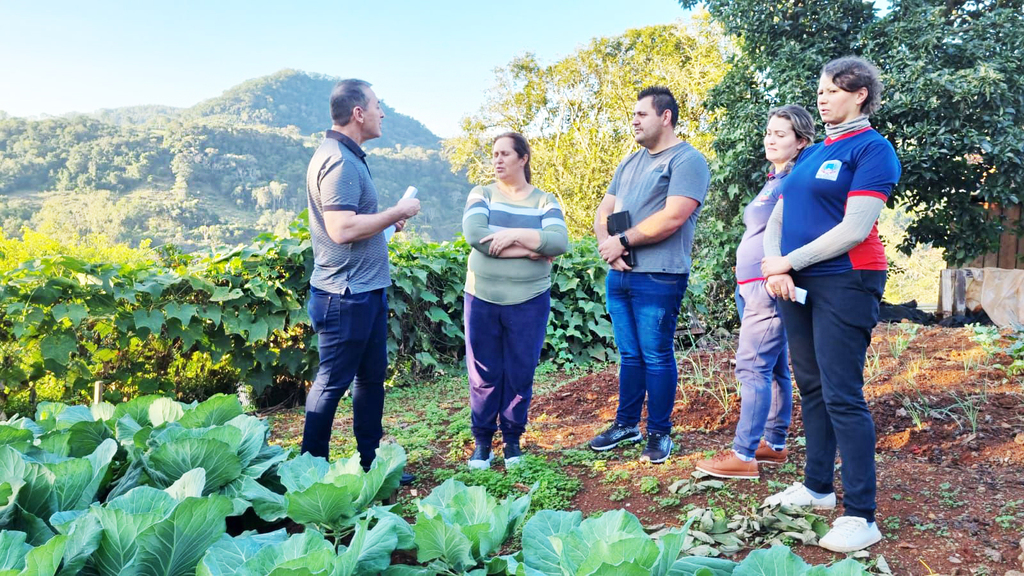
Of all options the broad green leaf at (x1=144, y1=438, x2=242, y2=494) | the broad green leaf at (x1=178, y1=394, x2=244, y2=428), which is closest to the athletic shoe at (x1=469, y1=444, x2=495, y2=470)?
the broad green leaf at (x1=178, y1=394, x2=244, y2=428)

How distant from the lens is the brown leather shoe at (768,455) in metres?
3.11

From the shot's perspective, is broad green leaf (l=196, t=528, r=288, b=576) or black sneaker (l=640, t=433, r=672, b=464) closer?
broad green leaf (l=196, t=528, r=288, b=576)

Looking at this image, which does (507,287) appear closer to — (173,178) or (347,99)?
(347,99)

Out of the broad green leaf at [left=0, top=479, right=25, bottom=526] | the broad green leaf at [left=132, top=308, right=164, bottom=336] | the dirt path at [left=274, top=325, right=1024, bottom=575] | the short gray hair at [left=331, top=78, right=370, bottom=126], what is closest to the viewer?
→ the broad green leaf at [left=0, top=479, right=25, bottom=526]

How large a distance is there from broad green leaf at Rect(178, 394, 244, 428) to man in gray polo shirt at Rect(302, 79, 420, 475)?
1312 mm

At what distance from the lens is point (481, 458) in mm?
3275

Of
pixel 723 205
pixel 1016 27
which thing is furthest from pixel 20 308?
pixel 1016 27

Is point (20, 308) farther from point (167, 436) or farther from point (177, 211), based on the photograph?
point (177, 211)

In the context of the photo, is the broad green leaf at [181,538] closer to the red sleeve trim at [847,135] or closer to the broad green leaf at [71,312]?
the red sleeve trim at [847,135]

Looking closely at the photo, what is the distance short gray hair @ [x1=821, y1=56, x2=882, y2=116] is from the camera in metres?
2.18

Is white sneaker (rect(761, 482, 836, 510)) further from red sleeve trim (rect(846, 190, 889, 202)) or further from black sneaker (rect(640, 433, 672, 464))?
red sleeve trim (rect(846, 190, 889, 202))

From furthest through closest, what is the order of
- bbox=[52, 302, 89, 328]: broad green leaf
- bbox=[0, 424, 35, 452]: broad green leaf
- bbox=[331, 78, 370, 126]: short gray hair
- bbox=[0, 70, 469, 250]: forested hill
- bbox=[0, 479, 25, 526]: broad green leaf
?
bbox=[0, 70, 469, 250]: forested hill < bbox=[52, 302, 89, 328]: broad green leaf < bbox=[331, 78, 370, 126]: short gray hair < bbox=[0, 424, 35, 452]: broad green leaf < bbox=[0, 479, 25, 526]: broad green leaf

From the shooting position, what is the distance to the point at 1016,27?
725 cm

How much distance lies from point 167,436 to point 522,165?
2275 mm
